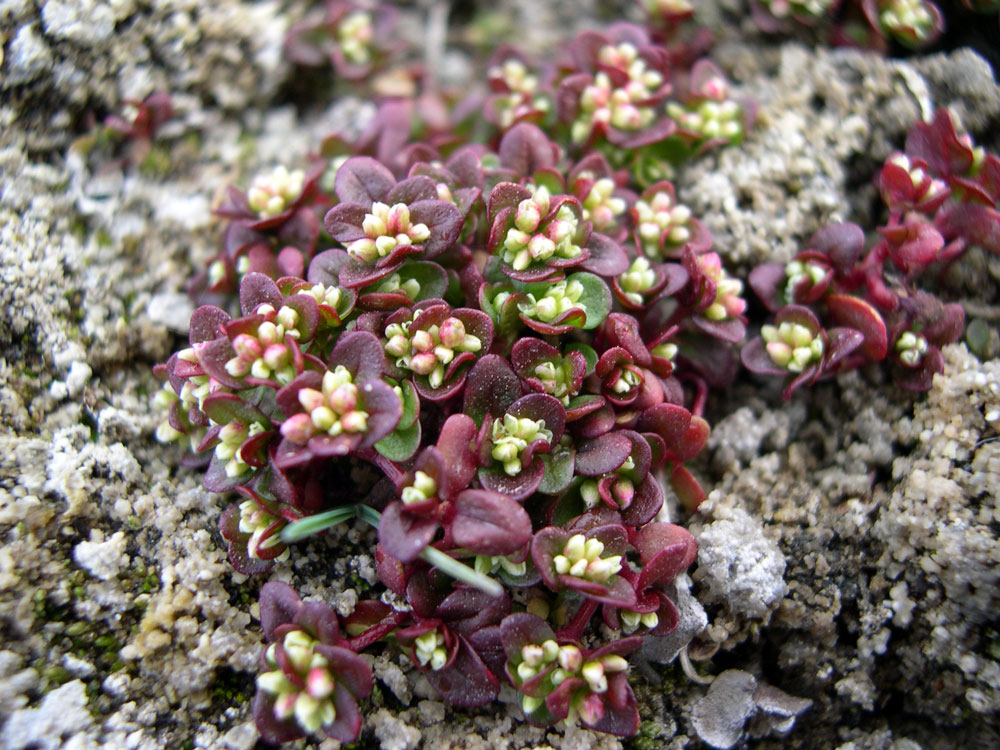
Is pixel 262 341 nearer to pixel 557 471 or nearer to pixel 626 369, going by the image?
pixel 557 471

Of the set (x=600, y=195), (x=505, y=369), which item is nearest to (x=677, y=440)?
(x=505, y=369)

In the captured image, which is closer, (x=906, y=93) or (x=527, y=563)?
(x=527, y=563)

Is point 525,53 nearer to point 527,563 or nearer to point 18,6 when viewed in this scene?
point 18,6

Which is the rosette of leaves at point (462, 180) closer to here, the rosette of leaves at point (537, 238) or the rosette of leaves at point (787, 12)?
the rosette of leaves at point (537, 238)

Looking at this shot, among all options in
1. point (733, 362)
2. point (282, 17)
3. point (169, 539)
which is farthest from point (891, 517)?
point (282, 17)

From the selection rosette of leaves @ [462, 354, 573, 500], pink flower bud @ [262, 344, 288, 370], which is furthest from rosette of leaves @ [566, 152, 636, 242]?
pink flower bud @ [262, 344, 288, 370]
